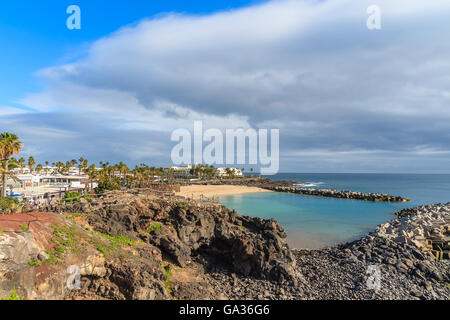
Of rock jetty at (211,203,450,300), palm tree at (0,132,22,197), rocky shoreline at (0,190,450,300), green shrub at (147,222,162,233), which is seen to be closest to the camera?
rocky shoreline at (0,190,450,300)

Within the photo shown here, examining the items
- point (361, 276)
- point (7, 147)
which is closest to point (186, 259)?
point (361, 276)

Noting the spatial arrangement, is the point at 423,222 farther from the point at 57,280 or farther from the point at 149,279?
the point at 57,280

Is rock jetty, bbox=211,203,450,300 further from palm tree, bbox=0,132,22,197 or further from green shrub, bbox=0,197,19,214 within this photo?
palm tree, bbox=0,132,22,197

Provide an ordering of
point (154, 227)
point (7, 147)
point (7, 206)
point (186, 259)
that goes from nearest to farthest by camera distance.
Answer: point (186, 259) → point (7, 206) → point (154, 227) → point (7, 147)

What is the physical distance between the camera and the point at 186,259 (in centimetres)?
1803

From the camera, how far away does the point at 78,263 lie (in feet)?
37.2

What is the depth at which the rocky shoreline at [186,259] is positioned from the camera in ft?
34.6

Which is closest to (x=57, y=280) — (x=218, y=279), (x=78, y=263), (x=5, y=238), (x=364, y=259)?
(x=78, y=263)

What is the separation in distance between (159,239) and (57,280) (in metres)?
7.86

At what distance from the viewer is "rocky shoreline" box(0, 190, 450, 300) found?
10.6 meters

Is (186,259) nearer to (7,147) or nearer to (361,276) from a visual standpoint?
(361,276)

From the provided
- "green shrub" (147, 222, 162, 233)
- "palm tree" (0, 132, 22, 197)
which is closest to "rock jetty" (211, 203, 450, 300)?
"green shrub" (147, 222, 162, 233)

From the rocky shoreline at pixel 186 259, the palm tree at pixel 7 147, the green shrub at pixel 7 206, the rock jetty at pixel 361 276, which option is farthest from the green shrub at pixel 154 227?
the palm tree at pixel 7 147

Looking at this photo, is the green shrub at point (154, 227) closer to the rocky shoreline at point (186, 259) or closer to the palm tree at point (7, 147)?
the rocky shoreline at point (186, 259)
